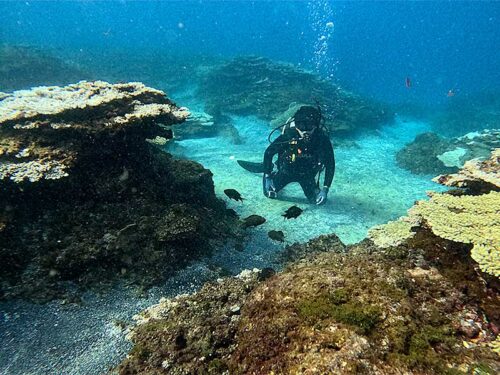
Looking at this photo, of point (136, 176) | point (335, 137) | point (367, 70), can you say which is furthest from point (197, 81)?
point (367, 70)

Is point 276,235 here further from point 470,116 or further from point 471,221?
point 470,116

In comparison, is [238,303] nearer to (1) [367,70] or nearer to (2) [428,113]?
(2) [428,113]

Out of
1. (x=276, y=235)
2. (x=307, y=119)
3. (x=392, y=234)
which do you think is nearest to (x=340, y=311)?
(x=392, y=234)

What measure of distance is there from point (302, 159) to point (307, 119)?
4.03ft

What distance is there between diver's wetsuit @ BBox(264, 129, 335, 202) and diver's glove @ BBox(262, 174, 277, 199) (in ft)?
0.36

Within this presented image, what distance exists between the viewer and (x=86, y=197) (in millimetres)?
4527

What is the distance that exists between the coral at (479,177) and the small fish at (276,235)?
10.9 ft

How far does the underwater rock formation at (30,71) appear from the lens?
15.9 m

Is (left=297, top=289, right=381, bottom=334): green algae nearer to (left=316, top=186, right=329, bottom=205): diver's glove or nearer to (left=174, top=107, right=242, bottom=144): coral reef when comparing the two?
(left=316, top=186, right=329, bottom=205): diver's glove

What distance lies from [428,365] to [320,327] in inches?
25.3

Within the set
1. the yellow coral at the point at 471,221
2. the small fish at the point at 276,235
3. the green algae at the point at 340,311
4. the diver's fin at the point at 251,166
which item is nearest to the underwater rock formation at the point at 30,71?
the diver's fin at the point at 251,166

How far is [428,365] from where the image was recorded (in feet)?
5.57

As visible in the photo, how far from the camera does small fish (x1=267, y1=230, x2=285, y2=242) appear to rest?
637 cm

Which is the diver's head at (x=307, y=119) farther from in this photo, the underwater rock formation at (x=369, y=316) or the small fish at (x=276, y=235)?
the underwater rock formation at (x=369, y=316)
